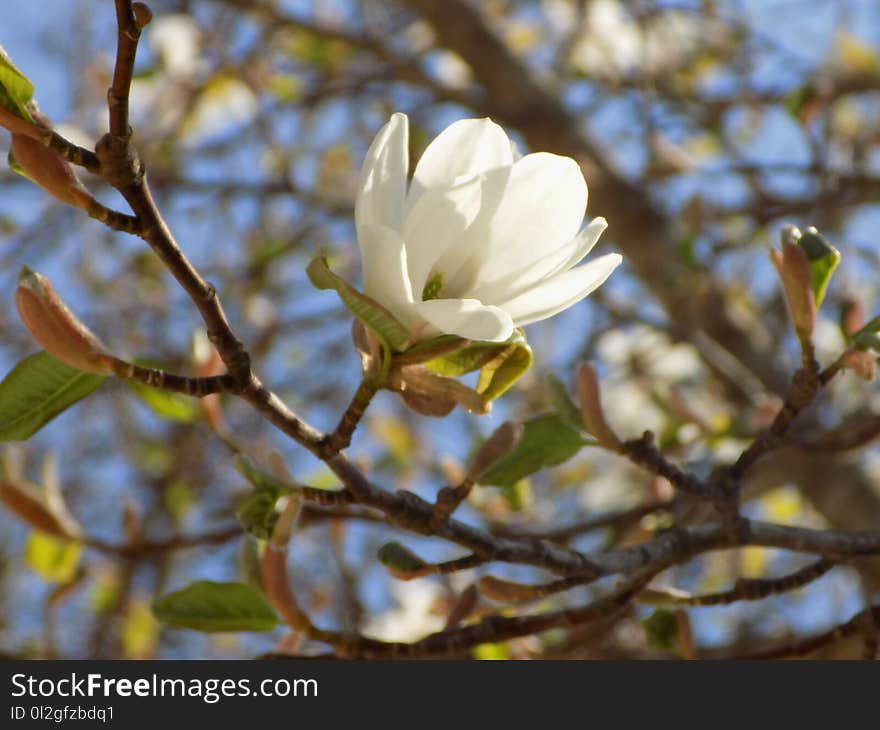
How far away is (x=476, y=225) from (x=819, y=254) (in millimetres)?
228

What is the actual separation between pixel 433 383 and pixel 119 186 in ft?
0.68

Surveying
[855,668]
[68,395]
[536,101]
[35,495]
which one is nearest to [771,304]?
[536,101]

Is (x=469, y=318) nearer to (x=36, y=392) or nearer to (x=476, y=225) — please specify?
(x=476, y=225)

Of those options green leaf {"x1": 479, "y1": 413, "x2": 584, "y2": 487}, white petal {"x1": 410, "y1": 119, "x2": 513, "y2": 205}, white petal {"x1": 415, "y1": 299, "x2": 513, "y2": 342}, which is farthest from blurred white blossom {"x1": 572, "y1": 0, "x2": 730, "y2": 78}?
white petal {"x1": 415, "y1": 299, "x2": 513, "y2": 342}

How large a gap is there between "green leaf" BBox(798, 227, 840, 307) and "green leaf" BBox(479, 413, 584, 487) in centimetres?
19

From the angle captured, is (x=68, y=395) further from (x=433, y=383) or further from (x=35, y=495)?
(x=35, y=495)

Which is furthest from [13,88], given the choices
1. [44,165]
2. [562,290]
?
[562,290]

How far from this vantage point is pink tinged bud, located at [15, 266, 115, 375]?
50 cm

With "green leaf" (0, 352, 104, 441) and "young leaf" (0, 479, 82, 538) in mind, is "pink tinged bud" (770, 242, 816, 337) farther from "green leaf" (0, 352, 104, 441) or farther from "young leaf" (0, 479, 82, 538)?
"young leaf" (0, 479, 82, 538)

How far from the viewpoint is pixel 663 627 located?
796 millimetres

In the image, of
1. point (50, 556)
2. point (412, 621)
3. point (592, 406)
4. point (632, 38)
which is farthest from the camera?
point (632, 38)

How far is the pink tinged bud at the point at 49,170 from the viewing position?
1.56 ft

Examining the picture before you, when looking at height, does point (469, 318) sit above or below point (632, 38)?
below

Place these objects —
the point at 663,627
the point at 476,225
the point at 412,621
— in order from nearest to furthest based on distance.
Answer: the point at 476,225 < the point at 663,627 < the point at 412,621
